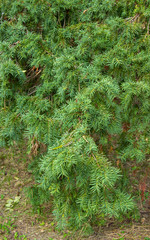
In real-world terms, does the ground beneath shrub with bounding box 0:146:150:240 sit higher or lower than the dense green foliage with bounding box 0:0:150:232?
lower

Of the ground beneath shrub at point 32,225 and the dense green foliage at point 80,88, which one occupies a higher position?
the dense green foliage at point 80,88

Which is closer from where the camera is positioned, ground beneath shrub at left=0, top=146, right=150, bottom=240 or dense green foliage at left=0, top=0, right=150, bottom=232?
dense green foliage at left=0, top=0, right=150, bottom=232

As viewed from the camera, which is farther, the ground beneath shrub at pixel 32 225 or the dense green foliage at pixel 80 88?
the ground beneath shrub at pixel 32 225

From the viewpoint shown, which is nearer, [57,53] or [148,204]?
[57,53]

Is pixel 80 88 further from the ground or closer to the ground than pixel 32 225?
further from the ground

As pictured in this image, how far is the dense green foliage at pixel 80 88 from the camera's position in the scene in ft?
4.43

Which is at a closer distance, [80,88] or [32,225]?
[80,88]

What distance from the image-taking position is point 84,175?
1326 mm

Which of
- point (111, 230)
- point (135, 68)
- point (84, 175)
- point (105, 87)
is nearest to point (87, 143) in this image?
point (84, 175)

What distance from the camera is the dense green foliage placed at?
1350 millimetres

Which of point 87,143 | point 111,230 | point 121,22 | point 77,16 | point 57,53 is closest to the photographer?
point 87,143

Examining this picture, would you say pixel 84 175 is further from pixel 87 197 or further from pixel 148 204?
pixel 148 204

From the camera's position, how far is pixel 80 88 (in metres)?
1.65

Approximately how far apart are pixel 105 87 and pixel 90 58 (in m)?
0.64
